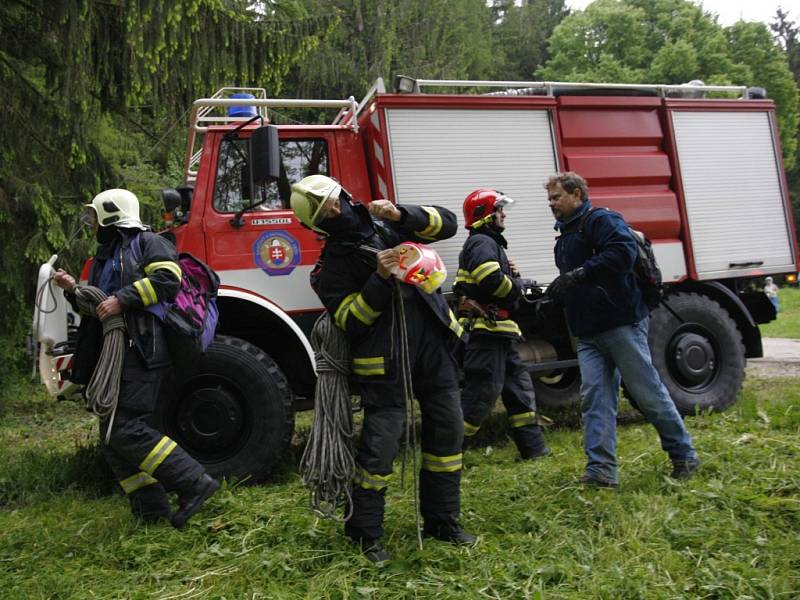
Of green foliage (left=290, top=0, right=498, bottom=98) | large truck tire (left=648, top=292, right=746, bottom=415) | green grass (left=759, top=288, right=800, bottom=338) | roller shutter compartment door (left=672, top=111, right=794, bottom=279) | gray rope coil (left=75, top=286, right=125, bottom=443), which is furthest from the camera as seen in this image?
green foliage (left=290, top=0, right=498, bottom=98)

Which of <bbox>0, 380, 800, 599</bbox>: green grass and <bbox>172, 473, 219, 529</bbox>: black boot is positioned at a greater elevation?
<bbox>172, 473, 219, 529</bbox>: black boot

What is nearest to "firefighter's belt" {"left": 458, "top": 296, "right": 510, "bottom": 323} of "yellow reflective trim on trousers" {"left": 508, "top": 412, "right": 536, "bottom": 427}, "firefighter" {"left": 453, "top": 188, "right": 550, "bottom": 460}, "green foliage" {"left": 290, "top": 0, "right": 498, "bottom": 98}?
"firefighter" {"left": 453, "top": 188, "right": 550, "bottom": 460}

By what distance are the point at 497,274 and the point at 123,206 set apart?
2284 mm

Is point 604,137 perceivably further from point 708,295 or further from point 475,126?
point 708,295

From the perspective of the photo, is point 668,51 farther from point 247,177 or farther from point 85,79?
point 247,177

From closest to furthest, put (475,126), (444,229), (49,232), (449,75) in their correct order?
1. (444,229)
2. (475,126)
3. (49,232)
4. (449,75)

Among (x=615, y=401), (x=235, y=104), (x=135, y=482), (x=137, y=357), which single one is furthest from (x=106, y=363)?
(x=615, y=401)

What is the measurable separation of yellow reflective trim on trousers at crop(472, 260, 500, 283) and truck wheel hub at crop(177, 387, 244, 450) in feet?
5.93

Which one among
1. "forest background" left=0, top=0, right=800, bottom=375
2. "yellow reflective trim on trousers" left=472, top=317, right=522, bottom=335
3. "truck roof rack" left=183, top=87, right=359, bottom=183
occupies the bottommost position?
"yellow reflective trim on trousers" left=472, top=317, right=522, bottom=335

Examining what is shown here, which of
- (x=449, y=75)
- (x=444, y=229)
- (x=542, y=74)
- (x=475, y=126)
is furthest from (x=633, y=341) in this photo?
(x=542, y=74)

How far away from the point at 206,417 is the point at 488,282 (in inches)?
79.9

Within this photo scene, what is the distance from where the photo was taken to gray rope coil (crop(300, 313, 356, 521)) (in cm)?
334

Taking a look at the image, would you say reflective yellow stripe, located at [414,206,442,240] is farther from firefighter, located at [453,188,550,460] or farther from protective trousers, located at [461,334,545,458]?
protective trousers, located at [461,334,545,458]

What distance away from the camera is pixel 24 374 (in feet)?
34.7
